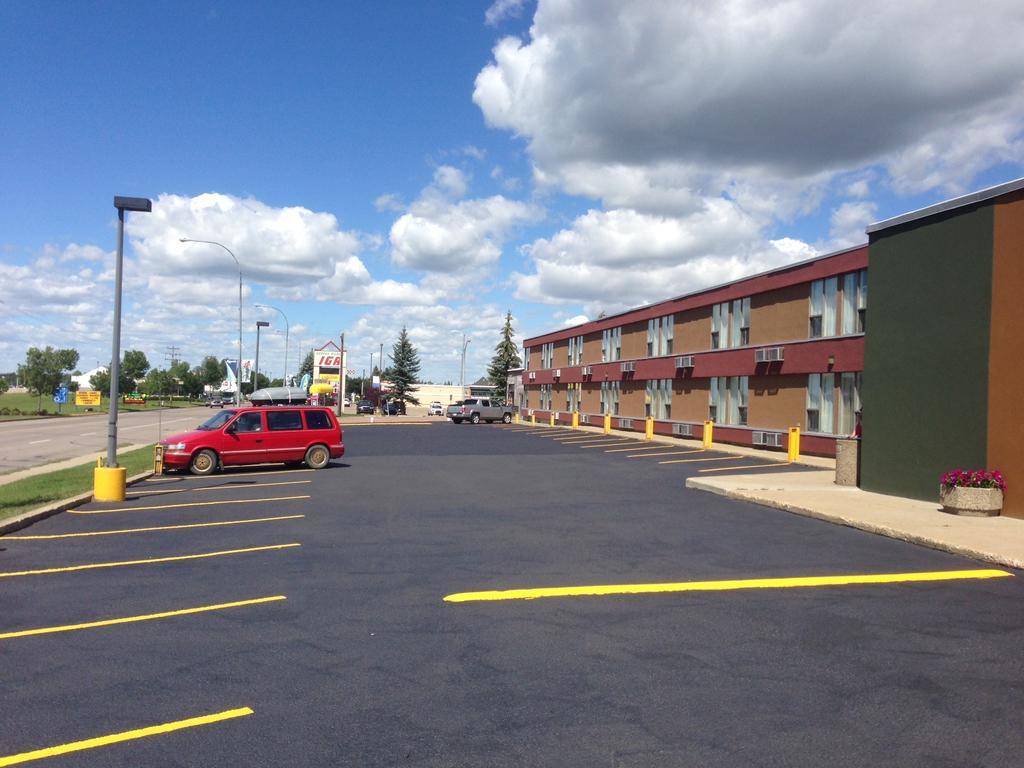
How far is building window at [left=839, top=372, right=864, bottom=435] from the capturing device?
25672 millimetres

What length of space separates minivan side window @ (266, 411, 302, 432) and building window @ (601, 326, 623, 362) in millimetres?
27333

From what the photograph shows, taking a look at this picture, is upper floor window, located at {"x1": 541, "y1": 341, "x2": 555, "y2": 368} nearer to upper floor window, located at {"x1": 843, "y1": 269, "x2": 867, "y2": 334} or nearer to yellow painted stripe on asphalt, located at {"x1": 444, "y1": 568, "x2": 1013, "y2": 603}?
upper floor window, located at {"x1": 843, "y1": 269, "x2": 867, "y2": 334}

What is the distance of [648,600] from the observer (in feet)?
25.6

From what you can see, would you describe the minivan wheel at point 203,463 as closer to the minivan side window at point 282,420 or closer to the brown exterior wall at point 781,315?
the minivan side window at point 282,420

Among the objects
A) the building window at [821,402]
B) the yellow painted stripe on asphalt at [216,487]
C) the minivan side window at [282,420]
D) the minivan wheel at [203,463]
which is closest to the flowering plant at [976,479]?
the yellow painted stripe on asphalt at [216,487]

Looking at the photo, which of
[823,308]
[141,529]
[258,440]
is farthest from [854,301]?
[141,529]

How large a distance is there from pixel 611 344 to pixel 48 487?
35.3 meters

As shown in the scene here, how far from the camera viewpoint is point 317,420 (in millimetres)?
22594

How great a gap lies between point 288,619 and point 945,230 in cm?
1281

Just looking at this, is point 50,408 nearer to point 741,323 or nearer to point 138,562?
point 741,323

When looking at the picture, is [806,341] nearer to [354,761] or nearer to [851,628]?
[851,628]

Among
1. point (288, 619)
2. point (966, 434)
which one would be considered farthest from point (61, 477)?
point (966, 434)

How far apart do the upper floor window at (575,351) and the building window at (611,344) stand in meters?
4.29

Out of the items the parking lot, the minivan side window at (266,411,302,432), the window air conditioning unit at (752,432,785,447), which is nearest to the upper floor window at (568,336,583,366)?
the window air conditioning unit at (752,432,785,447)
